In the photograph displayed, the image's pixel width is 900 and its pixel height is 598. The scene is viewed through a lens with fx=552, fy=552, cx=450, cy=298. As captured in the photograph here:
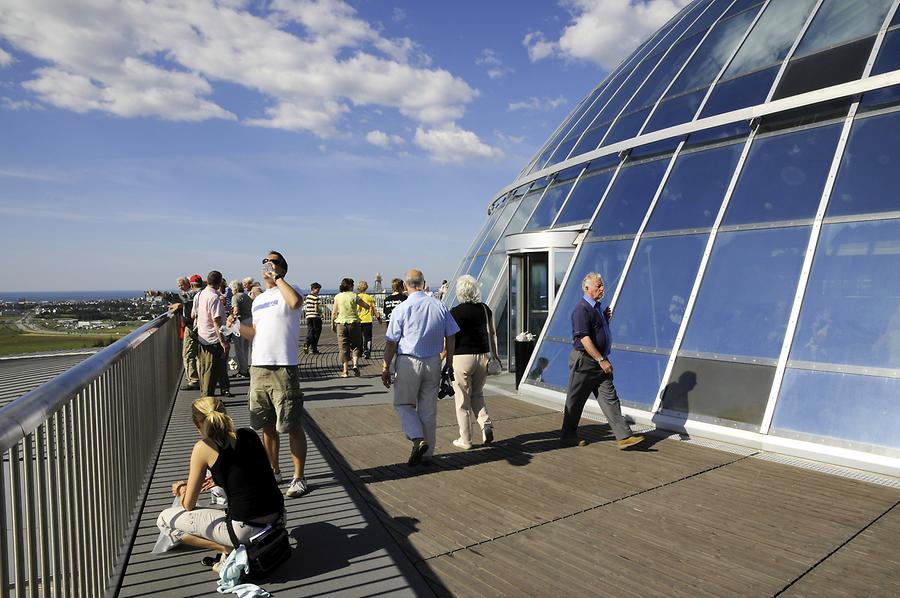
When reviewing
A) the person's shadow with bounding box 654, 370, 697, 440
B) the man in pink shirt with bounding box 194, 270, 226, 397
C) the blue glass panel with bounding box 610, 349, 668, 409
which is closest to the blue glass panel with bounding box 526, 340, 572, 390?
the blue glass panel with bounding box 610, 349, 668, 409

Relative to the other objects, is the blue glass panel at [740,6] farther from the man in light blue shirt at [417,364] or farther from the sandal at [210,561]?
the sandal at [210,561]

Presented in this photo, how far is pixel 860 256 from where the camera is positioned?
21.0 feet

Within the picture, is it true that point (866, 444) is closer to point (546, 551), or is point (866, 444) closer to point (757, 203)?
point (757, 203)

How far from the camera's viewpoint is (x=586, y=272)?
31.0 ft

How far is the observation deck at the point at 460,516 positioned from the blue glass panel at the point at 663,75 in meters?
7.03

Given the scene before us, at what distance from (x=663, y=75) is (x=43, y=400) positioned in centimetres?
1161

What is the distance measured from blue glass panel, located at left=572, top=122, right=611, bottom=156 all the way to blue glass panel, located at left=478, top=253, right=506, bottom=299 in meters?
2.85

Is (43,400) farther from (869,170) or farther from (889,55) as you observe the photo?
(889,55)

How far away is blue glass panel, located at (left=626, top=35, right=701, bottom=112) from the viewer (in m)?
10.7

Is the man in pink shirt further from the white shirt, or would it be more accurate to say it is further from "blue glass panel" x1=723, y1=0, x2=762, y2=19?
"blue glass panel" x1=723, y1=0, x2=762, y2=19

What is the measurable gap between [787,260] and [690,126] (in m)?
3.00

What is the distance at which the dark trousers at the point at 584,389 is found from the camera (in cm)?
674

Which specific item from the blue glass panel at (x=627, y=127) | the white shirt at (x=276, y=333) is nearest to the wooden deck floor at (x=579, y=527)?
the white shirt at (x=276, y=333)

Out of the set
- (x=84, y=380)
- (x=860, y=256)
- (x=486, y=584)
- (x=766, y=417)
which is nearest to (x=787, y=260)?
(x=860, y=256)
